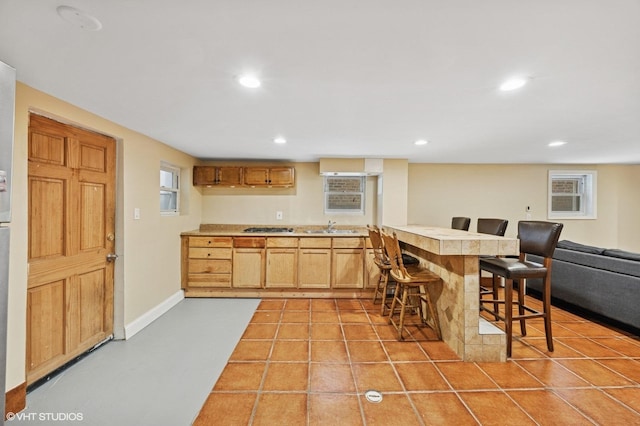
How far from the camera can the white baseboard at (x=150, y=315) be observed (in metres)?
2.80

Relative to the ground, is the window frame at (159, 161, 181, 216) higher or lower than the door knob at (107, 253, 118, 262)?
higher

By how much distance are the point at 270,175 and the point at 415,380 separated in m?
3.31

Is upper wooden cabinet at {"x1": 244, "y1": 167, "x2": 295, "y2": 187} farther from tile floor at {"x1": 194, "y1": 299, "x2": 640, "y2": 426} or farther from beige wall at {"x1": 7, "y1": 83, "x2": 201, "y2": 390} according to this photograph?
tile floor at {"x1": 194, "y1": 299, "x2": 640, "y2": 426}

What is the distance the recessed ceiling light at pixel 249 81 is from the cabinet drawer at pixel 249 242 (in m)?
2.52

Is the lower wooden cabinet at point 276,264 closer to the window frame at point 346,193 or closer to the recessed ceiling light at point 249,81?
the window frame at point 346,193

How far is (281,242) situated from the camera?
4020 mm

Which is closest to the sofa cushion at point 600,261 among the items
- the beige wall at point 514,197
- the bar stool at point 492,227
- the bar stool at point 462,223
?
the bar stool at point 492,227

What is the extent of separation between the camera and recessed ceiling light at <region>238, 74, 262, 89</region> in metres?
1.72

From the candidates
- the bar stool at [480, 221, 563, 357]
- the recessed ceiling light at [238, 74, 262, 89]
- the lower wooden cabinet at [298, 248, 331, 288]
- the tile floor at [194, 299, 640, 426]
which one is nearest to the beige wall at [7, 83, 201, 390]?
the tile floor at [194, 299, 640, 426]

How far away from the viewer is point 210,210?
15.4ft

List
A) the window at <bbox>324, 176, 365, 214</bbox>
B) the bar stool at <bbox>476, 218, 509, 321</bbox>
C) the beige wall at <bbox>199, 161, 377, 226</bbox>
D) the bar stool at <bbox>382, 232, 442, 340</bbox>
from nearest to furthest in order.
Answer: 1. the bar stool at <bbox>382, 232, 442, 340</bbox>
2. the bar stool at <bbox>476, 218, 509, 321</bbox>
3. the beige wall at <bbox>199, 161, 377, 226</bbox>
4. the window at <bbox>324, 176, 365, 214</bbox>

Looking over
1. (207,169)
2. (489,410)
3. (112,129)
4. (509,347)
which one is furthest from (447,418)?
(207,169)

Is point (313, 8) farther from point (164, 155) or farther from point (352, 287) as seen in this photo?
point (352, 287)

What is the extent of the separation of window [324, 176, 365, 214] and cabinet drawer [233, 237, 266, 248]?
1.36 metres
